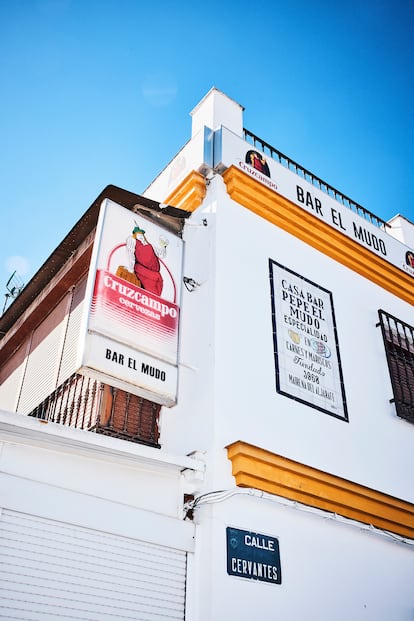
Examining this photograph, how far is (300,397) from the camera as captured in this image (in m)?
7.97

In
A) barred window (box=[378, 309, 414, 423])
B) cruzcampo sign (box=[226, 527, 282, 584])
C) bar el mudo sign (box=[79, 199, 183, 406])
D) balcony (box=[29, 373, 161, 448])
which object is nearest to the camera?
cruzcampo sign (box=[226, 527, 282, 584])

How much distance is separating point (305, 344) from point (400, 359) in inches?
101

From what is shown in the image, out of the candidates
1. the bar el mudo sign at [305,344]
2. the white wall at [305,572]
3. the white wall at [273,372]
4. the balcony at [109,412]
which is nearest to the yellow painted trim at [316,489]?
the white wall at [305,572]

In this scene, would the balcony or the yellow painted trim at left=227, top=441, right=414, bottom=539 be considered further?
the balcony

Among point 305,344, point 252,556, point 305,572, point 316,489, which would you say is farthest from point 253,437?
point 305,344

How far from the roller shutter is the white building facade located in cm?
2

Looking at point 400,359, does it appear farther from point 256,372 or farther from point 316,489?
point 316,489

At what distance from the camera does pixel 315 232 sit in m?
9.84

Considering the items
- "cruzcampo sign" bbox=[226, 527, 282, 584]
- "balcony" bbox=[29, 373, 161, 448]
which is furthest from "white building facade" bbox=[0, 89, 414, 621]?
"balcony" bbox=[29, 373, 161, 448]

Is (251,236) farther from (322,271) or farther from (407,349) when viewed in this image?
(407,349)

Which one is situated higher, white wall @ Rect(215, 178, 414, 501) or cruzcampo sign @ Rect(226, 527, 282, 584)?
white wall @ Rect(215, 178, 414, 501)

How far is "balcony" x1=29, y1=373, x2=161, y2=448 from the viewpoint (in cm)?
730

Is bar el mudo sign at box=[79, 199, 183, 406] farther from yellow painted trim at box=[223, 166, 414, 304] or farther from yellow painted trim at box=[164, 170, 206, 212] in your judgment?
yellow painted trim at box=[223, 166, 414, 304]

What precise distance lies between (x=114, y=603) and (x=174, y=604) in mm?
668
